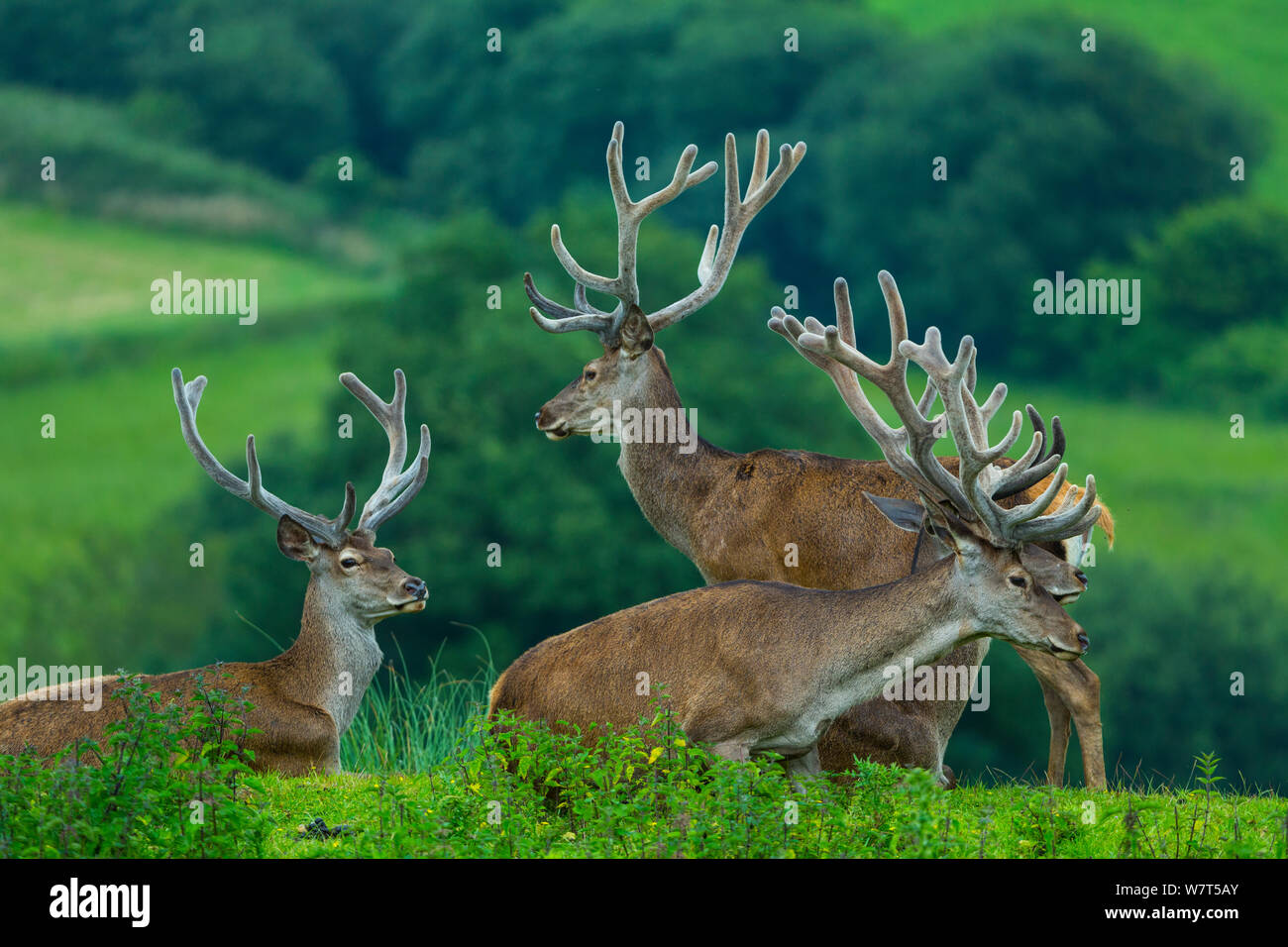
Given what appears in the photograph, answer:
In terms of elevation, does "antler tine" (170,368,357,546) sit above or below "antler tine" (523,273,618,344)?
below

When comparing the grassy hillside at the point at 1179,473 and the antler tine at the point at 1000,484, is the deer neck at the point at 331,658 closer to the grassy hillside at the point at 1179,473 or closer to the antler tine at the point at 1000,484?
the antler tine at the point at 1000,484

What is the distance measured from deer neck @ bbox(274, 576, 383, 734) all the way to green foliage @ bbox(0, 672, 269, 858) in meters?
2.85

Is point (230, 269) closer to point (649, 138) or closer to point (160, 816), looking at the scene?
point (649, 138)

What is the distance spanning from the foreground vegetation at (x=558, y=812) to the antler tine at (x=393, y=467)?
8.20 ft

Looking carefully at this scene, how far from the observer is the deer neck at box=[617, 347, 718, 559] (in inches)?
432

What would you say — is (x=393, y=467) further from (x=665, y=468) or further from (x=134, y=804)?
(x=134, y=804)

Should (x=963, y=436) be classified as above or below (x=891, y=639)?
Answer: above

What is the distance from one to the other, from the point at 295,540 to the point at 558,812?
3.23 meters

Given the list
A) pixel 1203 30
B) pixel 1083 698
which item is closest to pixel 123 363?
pixel 1203 30

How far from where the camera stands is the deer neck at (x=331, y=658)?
1002 centimetres

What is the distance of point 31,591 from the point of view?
4416 centimetres

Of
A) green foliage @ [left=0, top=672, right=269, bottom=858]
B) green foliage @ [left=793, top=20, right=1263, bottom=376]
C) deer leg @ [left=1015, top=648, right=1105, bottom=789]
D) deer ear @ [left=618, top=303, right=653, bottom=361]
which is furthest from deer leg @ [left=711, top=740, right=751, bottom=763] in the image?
green foliage @ [left=793, top=20, right=1263, bottom=376]

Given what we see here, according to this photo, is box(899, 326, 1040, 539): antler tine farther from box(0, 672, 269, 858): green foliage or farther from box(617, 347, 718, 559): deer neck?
box(0, 672, 269, 858): green foliage

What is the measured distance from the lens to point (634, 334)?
10.9m
